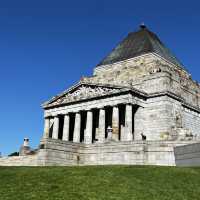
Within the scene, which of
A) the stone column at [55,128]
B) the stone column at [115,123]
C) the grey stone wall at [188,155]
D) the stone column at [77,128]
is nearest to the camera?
the grey stone wall at [188,155]

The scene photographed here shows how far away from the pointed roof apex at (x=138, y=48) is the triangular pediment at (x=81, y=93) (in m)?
9.92

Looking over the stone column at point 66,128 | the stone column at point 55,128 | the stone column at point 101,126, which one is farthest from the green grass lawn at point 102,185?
the stone column at point 55,128

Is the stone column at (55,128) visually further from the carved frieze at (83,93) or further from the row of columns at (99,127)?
the carved frieze at (83,93)

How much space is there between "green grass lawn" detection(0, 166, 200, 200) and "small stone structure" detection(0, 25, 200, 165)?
14.7 meters

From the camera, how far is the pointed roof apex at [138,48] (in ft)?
186

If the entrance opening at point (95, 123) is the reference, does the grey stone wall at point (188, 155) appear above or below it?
below

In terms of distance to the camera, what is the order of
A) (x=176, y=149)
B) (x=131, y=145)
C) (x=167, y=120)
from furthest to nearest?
(x=167, y=120) → (x=131, y=145) → (x=176, y=149)

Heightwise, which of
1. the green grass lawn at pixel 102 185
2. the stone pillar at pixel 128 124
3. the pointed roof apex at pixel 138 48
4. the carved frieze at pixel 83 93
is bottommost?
the green grass lawn at pixel 102 185

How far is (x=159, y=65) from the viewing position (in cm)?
5072

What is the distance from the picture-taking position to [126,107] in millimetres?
44719

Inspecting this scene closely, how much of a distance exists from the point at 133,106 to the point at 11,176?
1172 inches

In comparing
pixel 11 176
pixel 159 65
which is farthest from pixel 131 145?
pixel 159 65

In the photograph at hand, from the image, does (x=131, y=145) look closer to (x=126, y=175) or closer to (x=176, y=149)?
(x=176, y=149)

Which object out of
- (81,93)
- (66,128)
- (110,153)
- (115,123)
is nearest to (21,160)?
(110,153)
